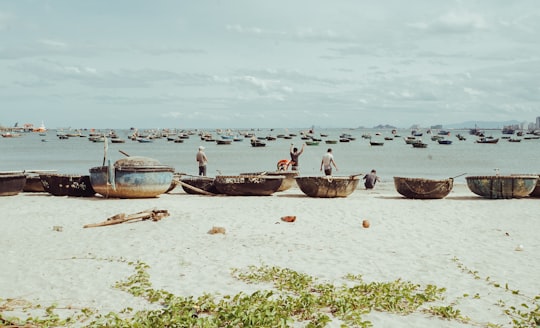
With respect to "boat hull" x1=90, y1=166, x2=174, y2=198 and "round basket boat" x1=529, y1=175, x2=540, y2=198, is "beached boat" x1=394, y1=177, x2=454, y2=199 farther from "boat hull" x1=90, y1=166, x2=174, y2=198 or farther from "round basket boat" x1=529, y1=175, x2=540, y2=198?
"boat hull" x1=90, y1=166, x2=174, y2=198

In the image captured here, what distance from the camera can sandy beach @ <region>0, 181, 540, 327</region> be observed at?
26.1ft

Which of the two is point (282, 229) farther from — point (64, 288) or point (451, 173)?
point (451, 173)

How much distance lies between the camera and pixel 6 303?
286 inches

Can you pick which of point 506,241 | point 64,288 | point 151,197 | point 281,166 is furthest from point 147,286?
point 281,166

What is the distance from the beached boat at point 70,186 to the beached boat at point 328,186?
7.67 meters

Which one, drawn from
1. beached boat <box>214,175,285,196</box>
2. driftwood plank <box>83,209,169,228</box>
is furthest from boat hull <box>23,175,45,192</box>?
driftwood plank <box>83,209,169,228</box>

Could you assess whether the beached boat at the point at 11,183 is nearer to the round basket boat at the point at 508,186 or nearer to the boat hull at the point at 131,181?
the boat hull at the point at 131,181

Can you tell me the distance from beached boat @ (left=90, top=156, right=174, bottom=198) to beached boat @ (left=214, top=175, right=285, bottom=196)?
2.29m

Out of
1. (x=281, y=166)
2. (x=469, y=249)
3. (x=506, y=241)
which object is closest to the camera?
(x=469, y=249)

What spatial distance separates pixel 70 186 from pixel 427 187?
41.6ft

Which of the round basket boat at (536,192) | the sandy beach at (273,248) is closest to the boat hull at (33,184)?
the sandy beach at (273,248)

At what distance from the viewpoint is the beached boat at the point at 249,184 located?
1969 cm

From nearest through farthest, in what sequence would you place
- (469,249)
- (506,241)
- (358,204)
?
(469,249)
(506,241)
(358,204)

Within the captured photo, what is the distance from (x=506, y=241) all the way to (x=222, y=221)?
6.77 m
